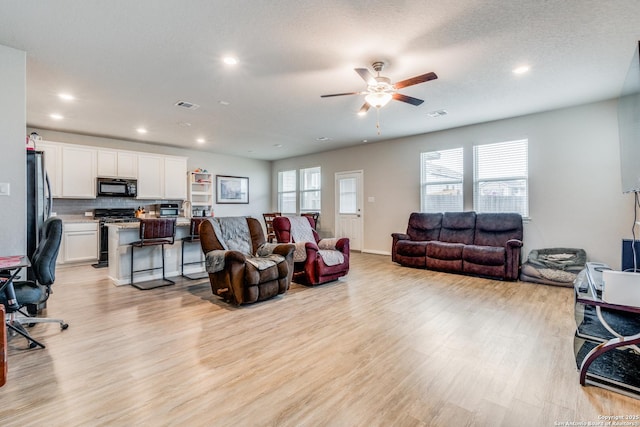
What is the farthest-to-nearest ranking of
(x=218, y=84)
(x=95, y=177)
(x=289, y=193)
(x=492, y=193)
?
(x=289, y=193), (x=95, y=177), (x=492, y=193), (x=218, y=84)

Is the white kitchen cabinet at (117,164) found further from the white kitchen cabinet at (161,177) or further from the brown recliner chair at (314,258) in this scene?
the brown recliner chair at (314,258)

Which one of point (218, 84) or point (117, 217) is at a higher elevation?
point (218, 84)

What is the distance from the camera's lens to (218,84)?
12.6 feet

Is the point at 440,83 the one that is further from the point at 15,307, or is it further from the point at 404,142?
the point at 15,307

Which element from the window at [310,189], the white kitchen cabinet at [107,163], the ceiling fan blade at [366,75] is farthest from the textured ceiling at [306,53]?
the window at [310,189]

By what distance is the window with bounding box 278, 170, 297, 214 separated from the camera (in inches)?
370

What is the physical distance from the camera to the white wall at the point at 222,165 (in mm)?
6352

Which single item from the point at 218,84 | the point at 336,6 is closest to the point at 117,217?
the point at 218,84

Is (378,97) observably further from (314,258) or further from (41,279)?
(41,279)

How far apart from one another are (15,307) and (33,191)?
146 cm

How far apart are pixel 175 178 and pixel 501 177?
6.95 meters

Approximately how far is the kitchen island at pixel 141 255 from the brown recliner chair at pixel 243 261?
4.44ft

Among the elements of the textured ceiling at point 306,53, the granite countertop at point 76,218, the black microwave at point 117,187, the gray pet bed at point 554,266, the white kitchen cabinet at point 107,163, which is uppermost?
the textured ceiling at point 306,53

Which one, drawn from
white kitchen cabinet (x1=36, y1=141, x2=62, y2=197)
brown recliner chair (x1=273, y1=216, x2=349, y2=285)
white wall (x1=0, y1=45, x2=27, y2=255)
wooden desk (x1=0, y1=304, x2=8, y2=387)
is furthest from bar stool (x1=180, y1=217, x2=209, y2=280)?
wooden desk (x1=0, y1=304, x2=8, y2=387)
